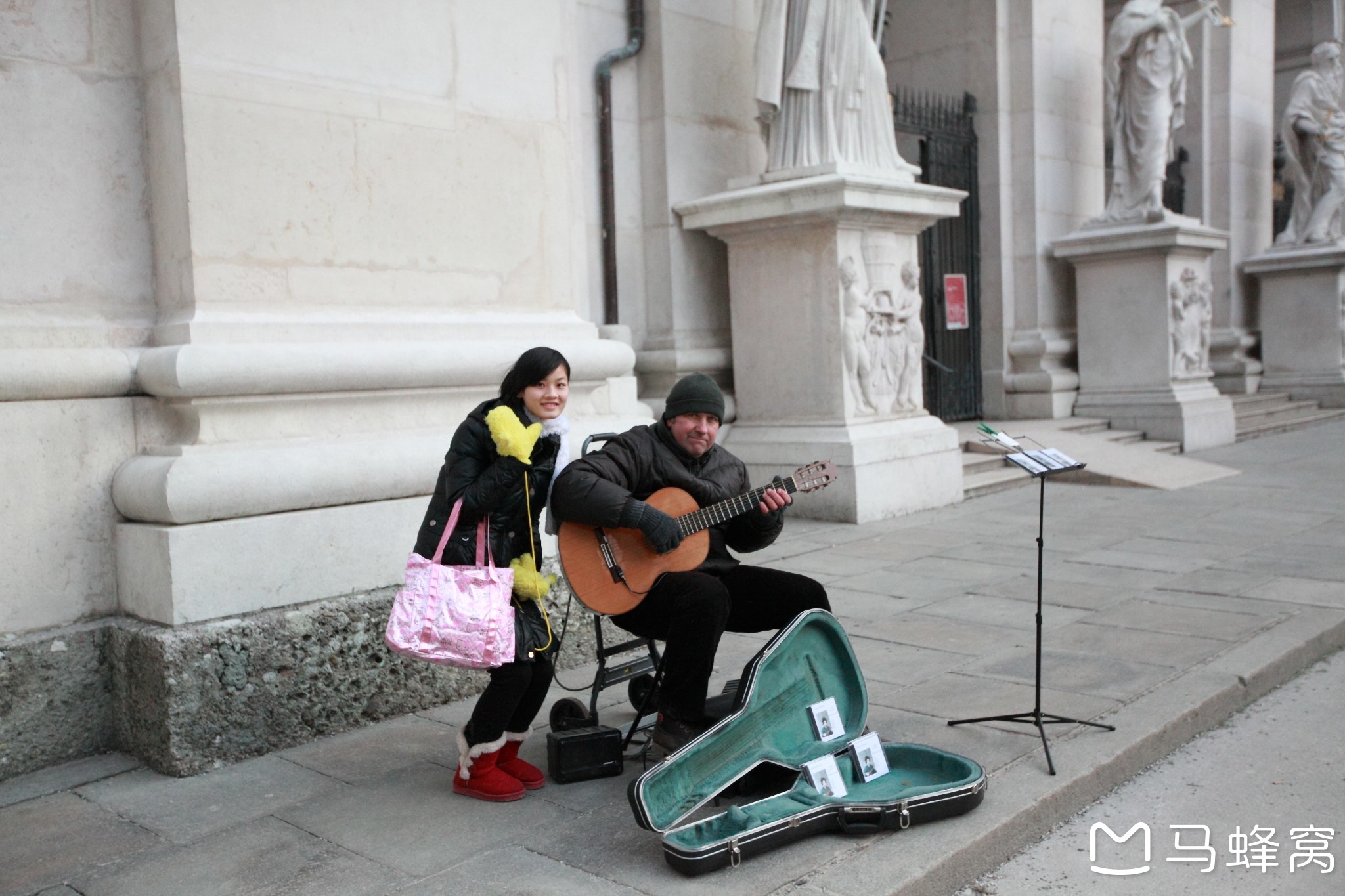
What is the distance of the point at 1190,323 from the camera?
39.4 ft

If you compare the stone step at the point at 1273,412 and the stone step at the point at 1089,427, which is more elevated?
the stone step at the point at 1089,427

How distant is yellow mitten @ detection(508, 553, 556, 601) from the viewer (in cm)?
356

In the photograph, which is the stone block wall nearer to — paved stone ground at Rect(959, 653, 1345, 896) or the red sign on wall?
paved stone ground at Rect(959, 653, 1345, 896)

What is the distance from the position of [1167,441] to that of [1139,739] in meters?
8.63

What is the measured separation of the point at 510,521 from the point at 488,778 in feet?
2.47

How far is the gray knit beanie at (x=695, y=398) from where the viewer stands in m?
3.66

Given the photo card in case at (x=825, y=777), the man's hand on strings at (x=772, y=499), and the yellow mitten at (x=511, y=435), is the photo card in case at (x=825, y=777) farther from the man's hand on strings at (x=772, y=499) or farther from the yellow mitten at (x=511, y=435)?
the yellow mitten at (x=511, y=435)

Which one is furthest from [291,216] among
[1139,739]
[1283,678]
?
[1283,678]

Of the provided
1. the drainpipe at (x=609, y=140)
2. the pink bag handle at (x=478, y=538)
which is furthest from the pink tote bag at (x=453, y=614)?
→ the drainpipe at (x=609, y=140)

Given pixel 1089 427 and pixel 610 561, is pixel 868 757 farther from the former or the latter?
pixel 1089 427

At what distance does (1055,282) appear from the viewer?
1229 centimetres

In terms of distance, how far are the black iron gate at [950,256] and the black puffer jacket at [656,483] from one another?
312 inches

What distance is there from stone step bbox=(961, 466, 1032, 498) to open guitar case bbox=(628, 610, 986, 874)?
5706mm

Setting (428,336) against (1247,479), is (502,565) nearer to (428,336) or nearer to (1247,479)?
(428,336)
